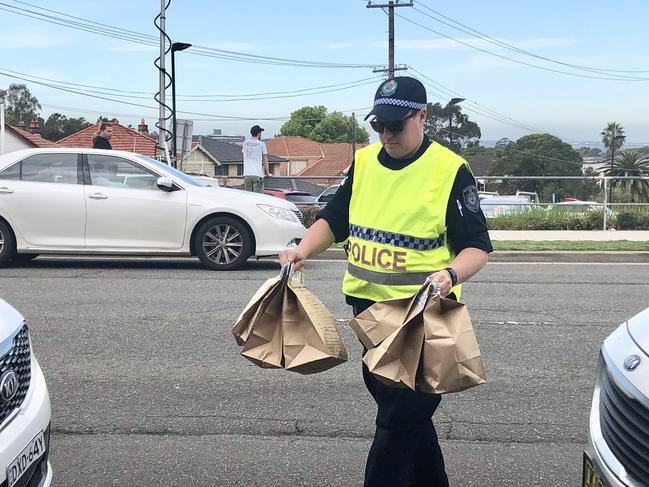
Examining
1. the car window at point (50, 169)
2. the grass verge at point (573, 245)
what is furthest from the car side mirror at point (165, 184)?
the grass verge at point (573, 245)

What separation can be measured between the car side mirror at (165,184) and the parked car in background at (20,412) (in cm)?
689

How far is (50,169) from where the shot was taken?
1016cm

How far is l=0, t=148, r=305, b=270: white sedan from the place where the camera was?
32.9ft

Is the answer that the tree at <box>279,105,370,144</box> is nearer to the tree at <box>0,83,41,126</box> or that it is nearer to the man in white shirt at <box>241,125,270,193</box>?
the tree at <box>0,83,41,126</box>

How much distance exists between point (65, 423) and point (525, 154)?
63761 millimetres

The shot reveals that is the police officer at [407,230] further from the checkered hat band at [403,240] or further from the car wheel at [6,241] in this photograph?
the car wheel at [6,241]

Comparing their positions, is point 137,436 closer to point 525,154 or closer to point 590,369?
point 590,369

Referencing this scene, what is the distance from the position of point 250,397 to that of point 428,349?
2.59 m

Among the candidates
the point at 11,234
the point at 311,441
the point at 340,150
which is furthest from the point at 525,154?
the point at 311,441

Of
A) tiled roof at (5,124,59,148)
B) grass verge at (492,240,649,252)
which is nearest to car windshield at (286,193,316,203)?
grass verge at (492,240,649,252)

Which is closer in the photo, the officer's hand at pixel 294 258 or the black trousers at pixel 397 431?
the black trousers at pixel 397 431

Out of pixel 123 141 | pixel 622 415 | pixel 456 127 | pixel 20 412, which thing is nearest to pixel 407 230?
pixel 622 415

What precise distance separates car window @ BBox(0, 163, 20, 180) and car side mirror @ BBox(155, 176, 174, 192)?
1753 mm

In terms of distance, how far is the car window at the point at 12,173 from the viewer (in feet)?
33.1
